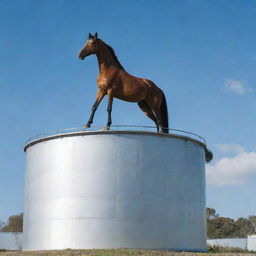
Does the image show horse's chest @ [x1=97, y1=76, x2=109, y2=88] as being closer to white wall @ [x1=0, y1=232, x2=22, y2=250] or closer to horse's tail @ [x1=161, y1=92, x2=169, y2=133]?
horse's tail @ [x1=161, y1=92, x2=169, y2=133]

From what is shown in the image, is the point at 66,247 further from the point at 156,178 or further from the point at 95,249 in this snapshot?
the point at 156,178

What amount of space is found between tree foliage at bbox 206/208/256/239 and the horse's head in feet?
202

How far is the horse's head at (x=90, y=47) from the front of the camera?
93.5ft

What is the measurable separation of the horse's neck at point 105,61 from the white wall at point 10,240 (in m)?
27.9

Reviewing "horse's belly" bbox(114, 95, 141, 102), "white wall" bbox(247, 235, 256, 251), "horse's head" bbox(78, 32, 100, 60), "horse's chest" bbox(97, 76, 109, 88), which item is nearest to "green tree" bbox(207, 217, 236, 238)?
"white wall" bbox(247, 235, 256, 251)

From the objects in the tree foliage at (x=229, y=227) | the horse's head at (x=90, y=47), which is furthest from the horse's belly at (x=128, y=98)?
the tree foliage at (x=229, y=227)

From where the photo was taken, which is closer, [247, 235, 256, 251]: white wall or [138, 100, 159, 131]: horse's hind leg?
[138, 100, 159, 131]: horse's hind leg

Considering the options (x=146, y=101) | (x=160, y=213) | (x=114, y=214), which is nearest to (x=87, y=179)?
(x=114, y=214)

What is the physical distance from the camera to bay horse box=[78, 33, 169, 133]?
92.5 ft

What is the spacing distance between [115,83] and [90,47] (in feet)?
8.48

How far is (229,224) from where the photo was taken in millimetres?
87062

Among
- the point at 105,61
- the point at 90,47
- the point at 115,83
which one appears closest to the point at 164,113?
the point at 115,83

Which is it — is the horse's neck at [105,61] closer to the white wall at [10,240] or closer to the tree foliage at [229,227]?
the white wall at [10,240]

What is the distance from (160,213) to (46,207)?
616 centimetres
